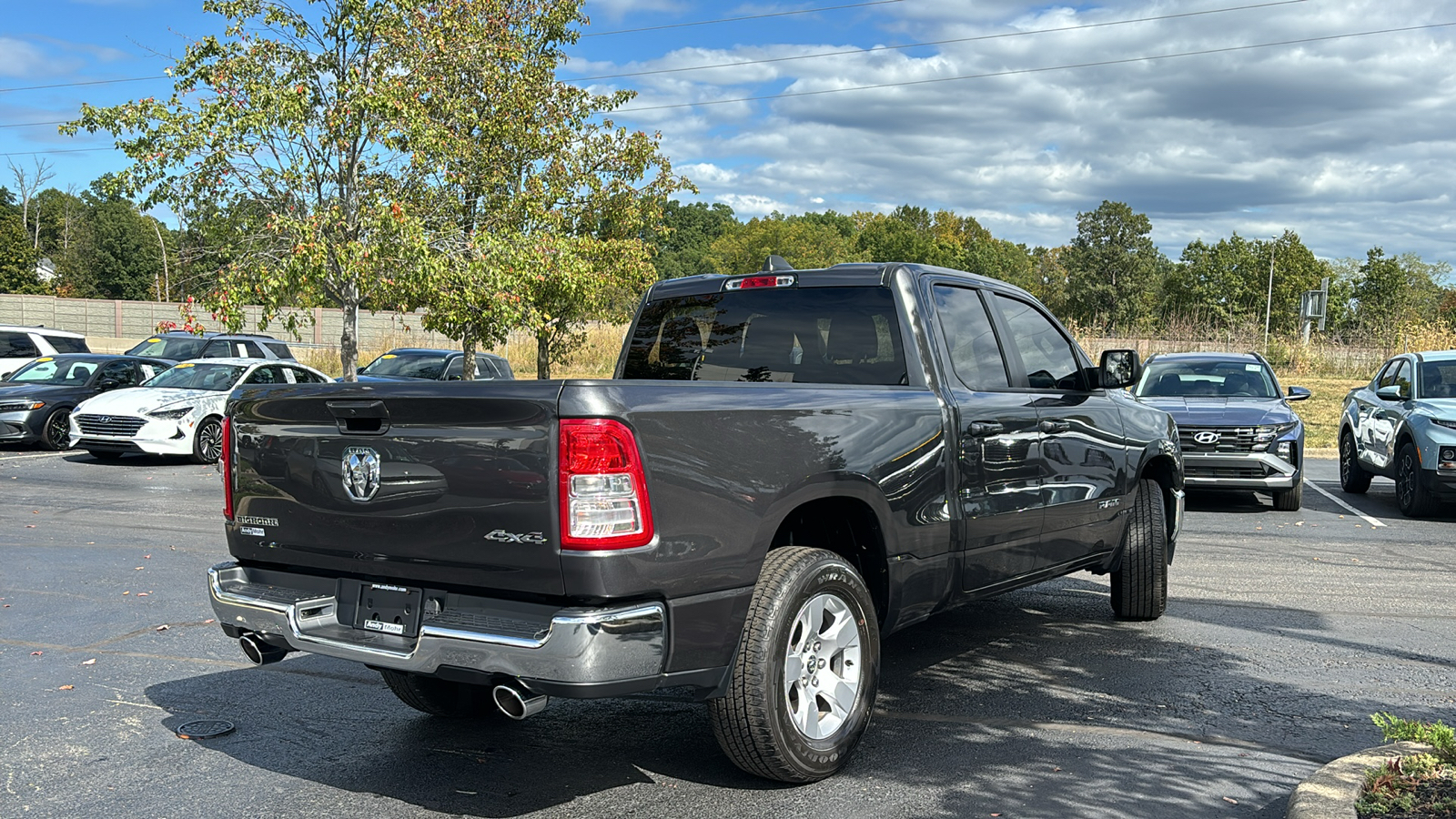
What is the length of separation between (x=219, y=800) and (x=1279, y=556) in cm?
844

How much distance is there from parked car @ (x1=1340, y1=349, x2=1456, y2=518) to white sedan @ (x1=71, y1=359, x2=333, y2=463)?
517 inches

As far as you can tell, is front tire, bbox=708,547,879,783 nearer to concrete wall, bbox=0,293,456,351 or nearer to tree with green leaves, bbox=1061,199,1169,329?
concrete wall, bbox=0,293,456,351

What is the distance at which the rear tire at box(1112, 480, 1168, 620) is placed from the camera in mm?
6934

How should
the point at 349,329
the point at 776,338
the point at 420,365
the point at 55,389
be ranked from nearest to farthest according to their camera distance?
1. the point at 776,338
2. the point at 55,389
3. the point at 349,329
4. the point at 420,365

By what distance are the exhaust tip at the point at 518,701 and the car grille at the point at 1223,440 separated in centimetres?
1003

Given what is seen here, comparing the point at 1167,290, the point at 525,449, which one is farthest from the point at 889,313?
the point at 1167,290

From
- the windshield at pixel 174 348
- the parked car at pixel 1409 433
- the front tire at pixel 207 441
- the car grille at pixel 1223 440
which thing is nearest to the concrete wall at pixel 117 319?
the windshield at pixel 174 348

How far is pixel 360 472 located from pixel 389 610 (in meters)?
0.48

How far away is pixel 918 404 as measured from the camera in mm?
4930

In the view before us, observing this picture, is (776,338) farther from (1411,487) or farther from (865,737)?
(1411,487)

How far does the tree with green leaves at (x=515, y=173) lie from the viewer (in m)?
18.3

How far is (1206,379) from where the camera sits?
553 inches

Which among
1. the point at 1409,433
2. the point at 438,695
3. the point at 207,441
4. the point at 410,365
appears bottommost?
the point at 438,695

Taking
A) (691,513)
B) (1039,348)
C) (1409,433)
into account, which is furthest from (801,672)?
(1409,433)
